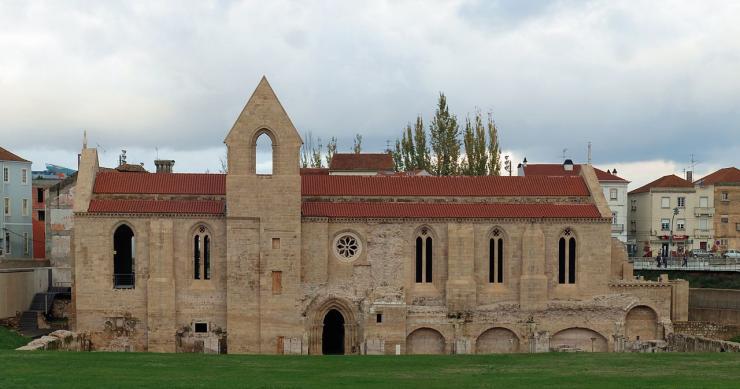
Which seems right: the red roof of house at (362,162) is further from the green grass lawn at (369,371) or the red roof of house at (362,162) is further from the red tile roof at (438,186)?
the green grass lawn at (369,371)

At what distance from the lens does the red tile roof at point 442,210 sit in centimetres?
5084

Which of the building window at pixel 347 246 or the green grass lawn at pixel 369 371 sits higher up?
the building window at pixel 347 246

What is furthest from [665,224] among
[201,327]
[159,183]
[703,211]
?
[159,183]

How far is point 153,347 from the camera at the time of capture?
1946 inches

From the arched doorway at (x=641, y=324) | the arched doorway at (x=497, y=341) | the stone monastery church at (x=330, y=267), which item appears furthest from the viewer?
the arched doorway at (x=641, y=324)

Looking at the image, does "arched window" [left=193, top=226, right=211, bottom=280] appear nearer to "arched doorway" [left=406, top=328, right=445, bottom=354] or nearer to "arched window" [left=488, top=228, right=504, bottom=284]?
"arched doorway" [left=406, top=328, right=445, bottom=354]

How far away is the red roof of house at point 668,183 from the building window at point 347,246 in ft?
181

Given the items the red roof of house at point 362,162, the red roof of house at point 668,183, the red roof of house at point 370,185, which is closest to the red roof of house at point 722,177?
the red roof of house at point 668,183

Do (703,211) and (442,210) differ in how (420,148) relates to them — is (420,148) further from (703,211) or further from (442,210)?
(442,210)

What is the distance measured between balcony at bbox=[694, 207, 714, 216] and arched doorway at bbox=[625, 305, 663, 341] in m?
48.7

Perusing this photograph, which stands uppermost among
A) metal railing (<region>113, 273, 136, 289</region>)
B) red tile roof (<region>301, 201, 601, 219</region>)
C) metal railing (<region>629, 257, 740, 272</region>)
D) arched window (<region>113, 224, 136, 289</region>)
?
red tile roof (<region>301, 201, 601, 219</region>)

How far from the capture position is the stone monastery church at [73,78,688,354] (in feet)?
163

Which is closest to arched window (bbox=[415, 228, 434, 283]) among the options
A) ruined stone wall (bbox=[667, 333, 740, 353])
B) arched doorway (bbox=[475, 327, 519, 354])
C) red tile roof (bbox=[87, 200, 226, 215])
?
arched doorway (bbox=[475, 327, 519, 354])

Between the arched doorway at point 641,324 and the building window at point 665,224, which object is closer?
the arched doorway at point 641,324
